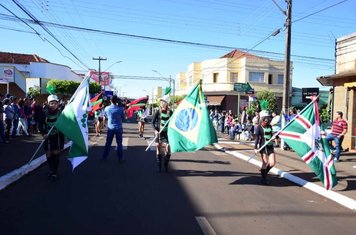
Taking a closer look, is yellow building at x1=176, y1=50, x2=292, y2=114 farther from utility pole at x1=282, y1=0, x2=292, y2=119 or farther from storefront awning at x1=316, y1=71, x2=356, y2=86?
utility pole at x1=282, y1=0, x2=292, y2=119

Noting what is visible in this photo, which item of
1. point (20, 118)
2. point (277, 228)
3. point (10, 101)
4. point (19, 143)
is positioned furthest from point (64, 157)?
point (277, 228)

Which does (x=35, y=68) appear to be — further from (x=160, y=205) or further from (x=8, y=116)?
(x=160, y=205)

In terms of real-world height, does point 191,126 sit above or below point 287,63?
below

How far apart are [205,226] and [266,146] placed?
4045 millimetres

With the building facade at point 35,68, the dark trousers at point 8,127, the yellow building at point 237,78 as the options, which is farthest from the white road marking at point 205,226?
the yellow building at point 237,78

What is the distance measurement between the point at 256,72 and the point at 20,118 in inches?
1628

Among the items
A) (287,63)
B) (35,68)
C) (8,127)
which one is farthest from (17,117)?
(35,68)

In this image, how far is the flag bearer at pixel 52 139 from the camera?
9.14 metres

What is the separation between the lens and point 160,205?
7.06 m

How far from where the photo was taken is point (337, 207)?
7531 millimetres

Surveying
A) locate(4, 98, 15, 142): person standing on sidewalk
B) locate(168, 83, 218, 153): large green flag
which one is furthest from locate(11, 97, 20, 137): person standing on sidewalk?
locate(168, 83, 218, 153): large green flag

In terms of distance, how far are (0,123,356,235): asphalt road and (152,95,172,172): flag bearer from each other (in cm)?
41

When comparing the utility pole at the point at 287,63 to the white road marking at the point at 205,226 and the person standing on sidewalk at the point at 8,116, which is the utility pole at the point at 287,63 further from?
the white road marking at the point at 205,226

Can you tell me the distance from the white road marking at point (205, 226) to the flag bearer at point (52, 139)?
13.0 feet
